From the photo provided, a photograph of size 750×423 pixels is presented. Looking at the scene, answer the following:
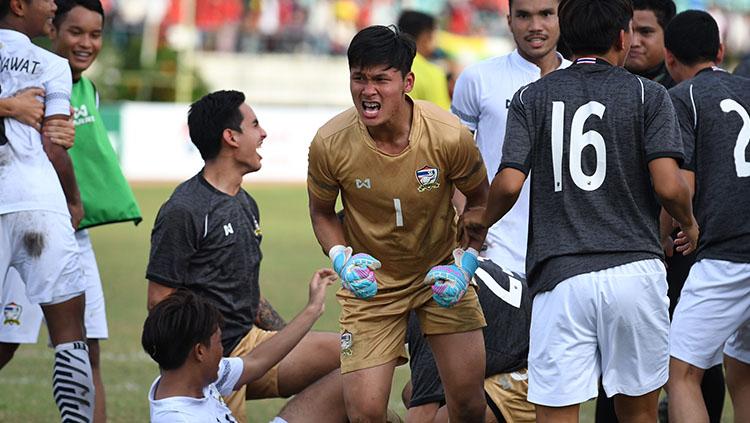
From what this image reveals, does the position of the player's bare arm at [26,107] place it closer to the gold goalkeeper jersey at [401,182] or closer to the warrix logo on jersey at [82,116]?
the warrix logo on jersey at [82,116]

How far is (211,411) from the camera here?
17.0ft

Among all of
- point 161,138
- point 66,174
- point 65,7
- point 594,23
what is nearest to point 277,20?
point 161,138

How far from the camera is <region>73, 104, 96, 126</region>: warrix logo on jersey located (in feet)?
25.3

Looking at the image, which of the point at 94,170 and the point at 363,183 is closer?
the point at 363,183

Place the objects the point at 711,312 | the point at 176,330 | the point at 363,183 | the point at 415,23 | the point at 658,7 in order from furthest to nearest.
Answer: the point at 415,23 < the point at 658,7 < the point at 711,312 < the point at 363,183 < the point at 176,330

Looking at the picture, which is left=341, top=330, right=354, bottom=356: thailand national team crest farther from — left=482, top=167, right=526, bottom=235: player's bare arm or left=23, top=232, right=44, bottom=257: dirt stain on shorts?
left=23, top=232, right=44, bottom=257: dirt stain on shorts

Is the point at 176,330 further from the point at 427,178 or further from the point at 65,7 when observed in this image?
the point at 65,7

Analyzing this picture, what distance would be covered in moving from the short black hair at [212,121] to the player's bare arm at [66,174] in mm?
718

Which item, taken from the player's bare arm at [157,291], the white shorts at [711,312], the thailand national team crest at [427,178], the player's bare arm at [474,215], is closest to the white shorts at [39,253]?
the player's bare arm at [157,291]

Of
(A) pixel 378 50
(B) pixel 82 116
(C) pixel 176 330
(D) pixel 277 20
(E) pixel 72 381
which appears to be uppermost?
(A) pixel 378 50

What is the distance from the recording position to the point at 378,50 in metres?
5.90

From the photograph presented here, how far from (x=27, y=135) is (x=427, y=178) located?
85.0 inches

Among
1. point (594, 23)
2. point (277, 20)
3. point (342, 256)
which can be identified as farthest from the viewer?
point (277, 20)

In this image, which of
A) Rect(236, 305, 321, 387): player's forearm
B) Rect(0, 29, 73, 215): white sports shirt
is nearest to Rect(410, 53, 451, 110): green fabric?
Rect(0, 29, 73, 215): white sports shirt
